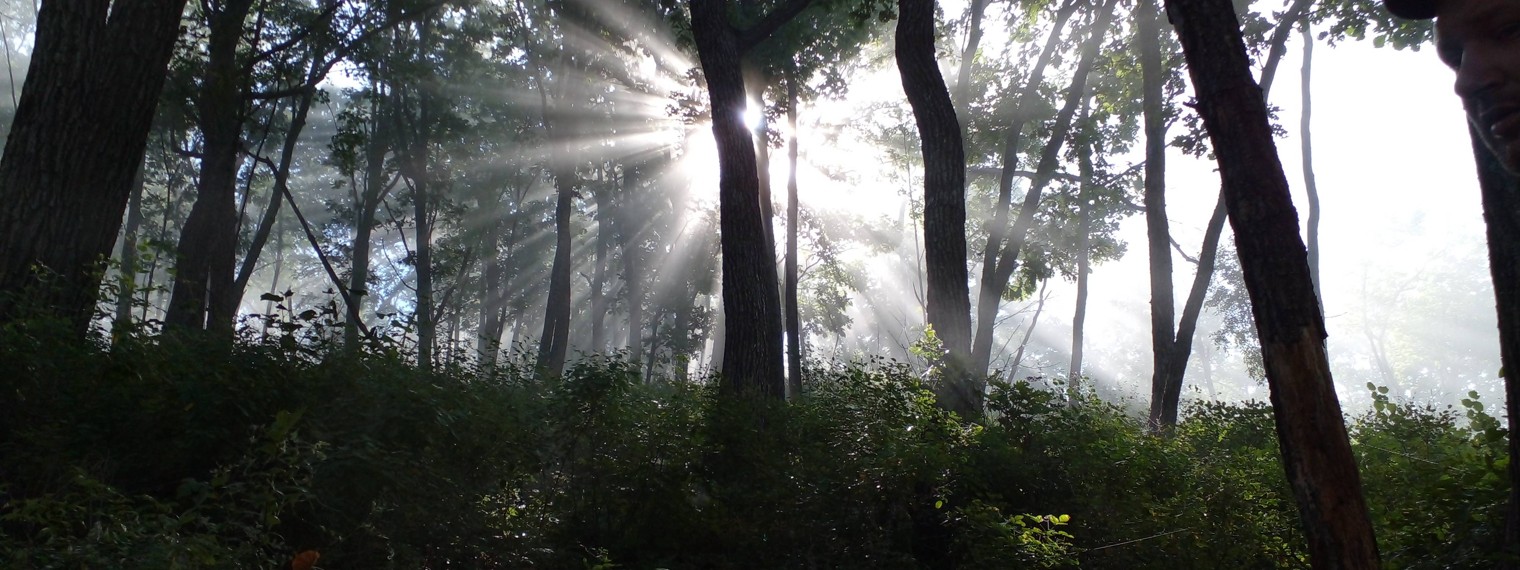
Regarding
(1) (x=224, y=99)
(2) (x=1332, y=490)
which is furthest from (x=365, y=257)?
(2) (x=1332, y=490)

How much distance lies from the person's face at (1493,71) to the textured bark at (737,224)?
24.2 feet

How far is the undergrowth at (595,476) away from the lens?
371cm

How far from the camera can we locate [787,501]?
228 inches

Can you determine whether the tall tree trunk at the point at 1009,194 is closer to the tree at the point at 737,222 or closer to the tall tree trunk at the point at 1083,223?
the tall tree trunk at the point at 1083,223

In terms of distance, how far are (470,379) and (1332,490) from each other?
525 cm

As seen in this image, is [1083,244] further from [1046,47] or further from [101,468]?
[101,468]

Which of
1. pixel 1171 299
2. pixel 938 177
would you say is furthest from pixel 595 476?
pixel 1171 299

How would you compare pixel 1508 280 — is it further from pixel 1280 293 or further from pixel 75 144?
pixel 75 144

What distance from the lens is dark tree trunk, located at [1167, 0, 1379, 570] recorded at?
3.45 meters

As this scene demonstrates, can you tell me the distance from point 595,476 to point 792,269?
16.0m

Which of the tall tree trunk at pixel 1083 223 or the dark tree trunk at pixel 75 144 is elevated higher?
the tall tree trunk at pixel 1083 223

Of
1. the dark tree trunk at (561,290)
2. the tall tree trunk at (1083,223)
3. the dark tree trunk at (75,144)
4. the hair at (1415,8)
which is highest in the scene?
the tall tree trunk at (1083,223)

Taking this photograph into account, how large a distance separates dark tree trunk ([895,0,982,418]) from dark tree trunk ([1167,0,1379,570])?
17.6 ft

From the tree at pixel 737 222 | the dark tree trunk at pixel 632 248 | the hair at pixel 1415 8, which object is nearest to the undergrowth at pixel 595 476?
the tree at pixel 737 222
